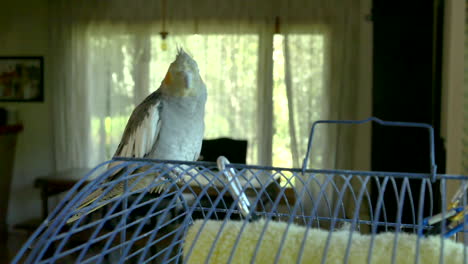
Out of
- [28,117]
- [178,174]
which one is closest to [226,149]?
[28,117]

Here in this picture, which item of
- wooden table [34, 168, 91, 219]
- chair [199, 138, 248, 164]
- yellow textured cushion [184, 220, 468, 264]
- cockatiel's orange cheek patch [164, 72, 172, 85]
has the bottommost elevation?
wooden table [34, 168, 91, 219]

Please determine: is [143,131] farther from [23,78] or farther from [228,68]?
[23,78]

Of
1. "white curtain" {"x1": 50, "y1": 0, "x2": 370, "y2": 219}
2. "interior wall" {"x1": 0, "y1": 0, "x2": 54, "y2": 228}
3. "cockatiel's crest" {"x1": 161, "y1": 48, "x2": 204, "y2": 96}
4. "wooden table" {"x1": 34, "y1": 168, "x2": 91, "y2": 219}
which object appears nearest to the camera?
"cockatiel's crest" {"x1": 161, "y1": 48, "x2": 204, "y2": 96}

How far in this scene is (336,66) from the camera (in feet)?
11.4

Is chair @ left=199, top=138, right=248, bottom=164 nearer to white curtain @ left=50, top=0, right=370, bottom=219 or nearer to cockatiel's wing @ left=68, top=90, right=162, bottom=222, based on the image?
white curtain @ left=50, top=0, right=370, bottom=219

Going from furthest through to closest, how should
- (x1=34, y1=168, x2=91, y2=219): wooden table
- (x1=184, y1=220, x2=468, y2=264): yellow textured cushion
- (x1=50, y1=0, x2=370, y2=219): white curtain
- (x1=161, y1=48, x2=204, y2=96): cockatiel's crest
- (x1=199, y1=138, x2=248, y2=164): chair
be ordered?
1. (x1=50, y1=0, x2=370, y2=219): white curtain
2. (x1=199, y1=138, x2=248, y2=164): chair
3. (x1=34, y1=168, x2=91, y2=219): wooden table
4. (x1=161, y1=48, x2=204, y2=96): cockatiel's crest
5. (x1=184, y1=220, x2=468, y2=264): yellow textured cushion

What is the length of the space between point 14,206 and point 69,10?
191 cm

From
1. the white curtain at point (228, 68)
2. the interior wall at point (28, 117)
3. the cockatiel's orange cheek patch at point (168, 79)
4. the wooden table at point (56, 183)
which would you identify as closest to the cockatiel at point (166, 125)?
the cockatiel's orange cheek patch at point (168, 79)

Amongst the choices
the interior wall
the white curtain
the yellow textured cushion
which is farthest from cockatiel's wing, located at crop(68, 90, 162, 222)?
the interior wall

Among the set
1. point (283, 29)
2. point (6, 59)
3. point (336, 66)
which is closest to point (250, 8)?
point (283, 29)

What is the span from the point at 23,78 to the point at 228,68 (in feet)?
6.40

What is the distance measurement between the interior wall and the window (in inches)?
19.8

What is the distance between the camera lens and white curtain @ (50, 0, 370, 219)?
3514 millimetres

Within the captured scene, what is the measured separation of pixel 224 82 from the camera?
12.1ft
